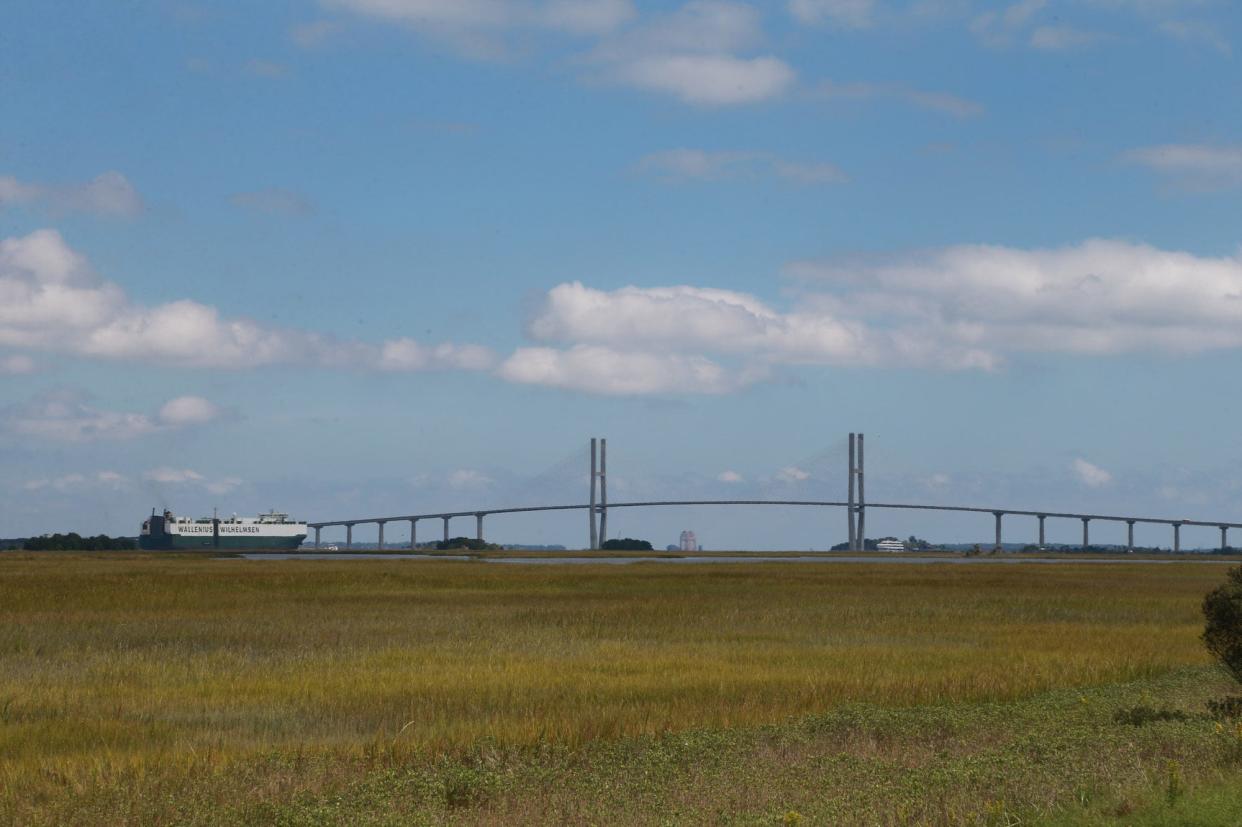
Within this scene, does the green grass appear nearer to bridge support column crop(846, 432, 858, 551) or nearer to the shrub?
the shrub

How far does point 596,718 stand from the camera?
58.9 feet

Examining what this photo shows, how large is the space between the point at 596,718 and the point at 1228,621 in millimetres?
8327

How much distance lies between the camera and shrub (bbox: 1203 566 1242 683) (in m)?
17.2

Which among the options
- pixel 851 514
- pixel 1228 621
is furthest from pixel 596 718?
pixel 851 514

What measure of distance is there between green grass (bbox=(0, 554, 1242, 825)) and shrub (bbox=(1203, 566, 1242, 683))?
0.97m

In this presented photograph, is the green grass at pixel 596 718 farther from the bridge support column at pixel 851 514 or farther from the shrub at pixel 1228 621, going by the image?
A: the bridge support column at pixel 851 514

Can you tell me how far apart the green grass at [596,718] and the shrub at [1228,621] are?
97 cm

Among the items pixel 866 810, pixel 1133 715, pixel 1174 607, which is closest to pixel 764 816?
pixel 866 810

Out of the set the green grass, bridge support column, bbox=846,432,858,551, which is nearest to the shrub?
the green grass

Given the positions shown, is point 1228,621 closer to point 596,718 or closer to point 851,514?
point 596,718

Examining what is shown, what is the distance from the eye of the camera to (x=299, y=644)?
29500mm

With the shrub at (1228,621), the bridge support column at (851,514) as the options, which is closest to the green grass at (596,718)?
the shrub at (1228,621)

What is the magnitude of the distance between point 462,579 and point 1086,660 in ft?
145

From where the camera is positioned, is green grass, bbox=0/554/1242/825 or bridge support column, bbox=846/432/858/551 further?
bridge support column, bbox=846/432/858/551
